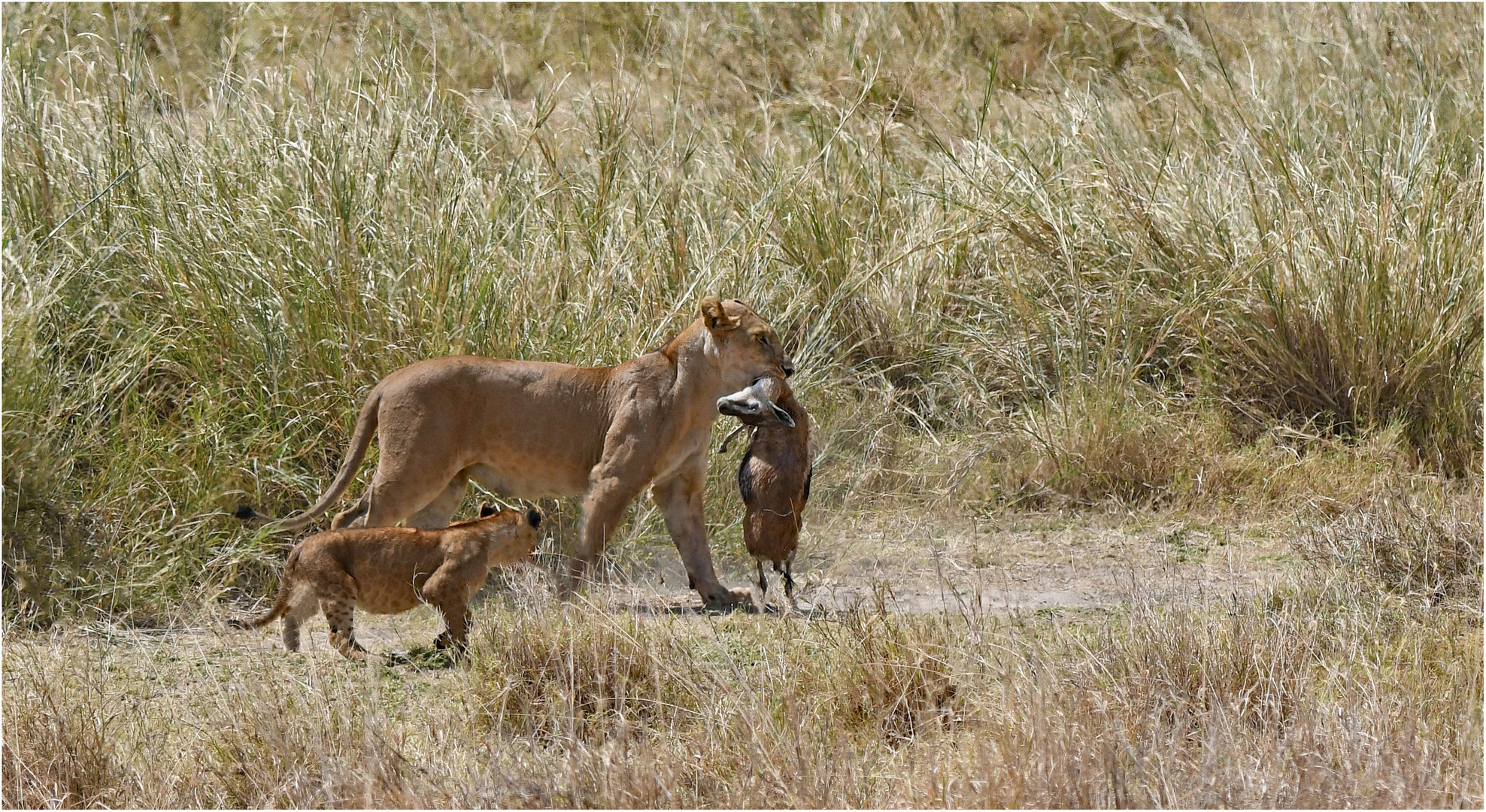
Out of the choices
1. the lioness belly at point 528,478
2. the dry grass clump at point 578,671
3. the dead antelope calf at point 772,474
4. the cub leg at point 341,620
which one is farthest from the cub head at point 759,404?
the cub leg at point 341,620

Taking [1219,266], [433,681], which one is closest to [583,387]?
[433,681]

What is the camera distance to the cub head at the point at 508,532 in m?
6.11

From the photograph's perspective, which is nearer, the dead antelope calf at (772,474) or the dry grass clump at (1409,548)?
the dry grass clump at (1409,548)

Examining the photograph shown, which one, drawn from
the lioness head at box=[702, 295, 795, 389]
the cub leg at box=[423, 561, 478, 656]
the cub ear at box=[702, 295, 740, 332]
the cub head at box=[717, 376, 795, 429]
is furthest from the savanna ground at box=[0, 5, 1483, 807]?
the cub ear at box=[702, 295, 740, 332]

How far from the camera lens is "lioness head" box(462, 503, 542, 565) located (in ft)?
20.0

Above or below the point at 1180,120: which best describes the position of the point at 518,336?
below

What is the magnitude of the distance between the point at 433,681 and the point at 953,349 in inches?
179

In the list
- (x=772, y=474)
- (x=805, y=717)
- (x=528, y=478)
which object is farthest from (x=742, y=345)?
(x=805, y=717)

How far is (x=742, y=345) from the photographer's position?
7008mm

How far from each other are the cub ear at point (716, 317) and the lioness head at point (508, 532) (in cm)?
117

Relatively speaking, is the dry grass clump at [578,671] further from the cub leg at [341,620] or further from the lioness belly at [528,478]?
the lioness belly at [528,478]

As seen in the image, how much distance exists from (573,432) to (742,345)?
2.58ft

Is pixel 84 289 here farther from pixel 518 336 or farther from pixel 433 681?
pixel 433 681

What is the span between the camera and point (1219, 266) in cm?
935
